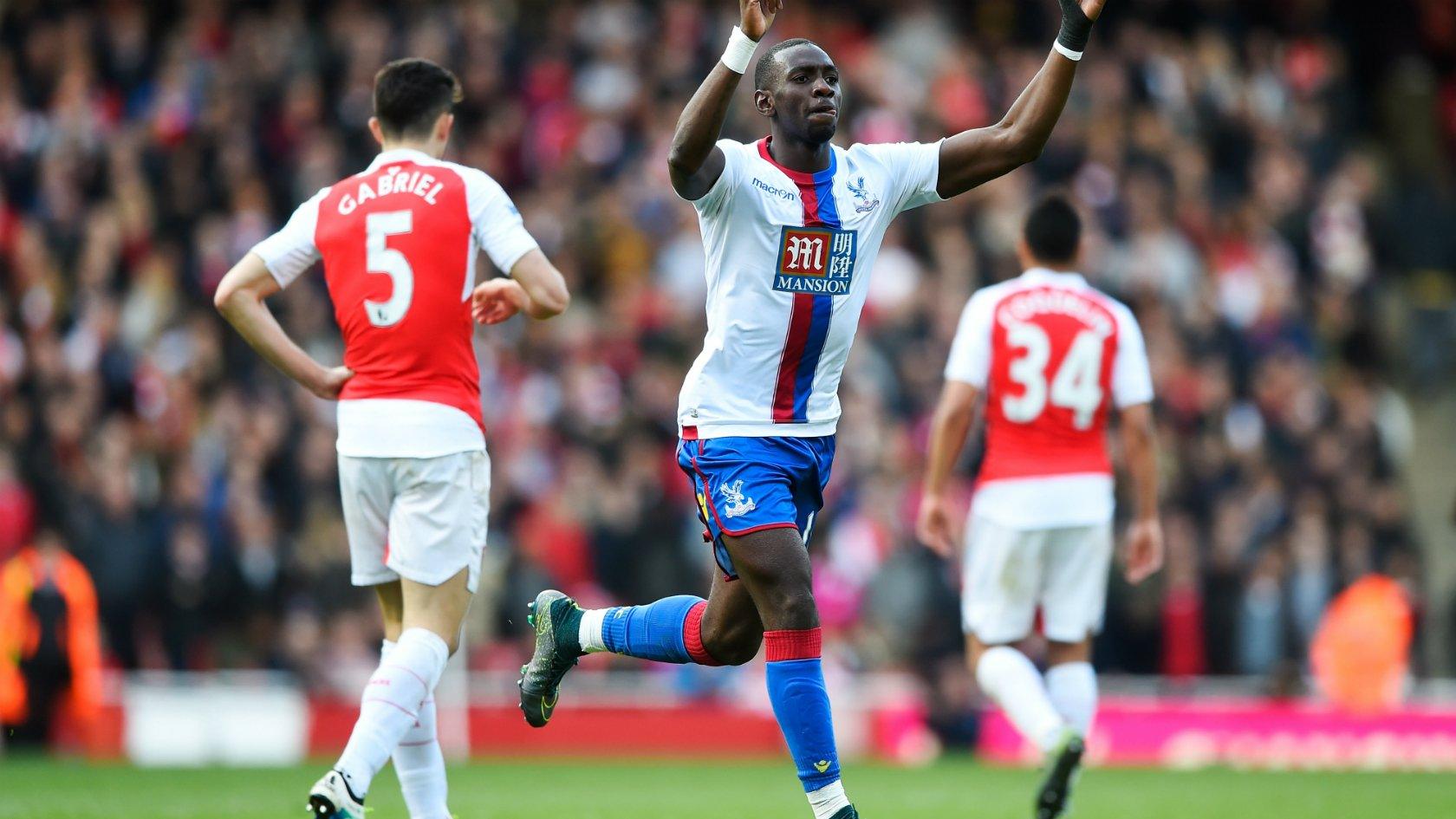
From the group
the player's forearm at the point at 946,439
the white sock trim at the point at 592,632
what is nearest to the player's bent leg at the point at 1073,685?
the player's forearm at the point at 946,439

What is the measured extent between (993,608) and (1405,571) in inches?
373

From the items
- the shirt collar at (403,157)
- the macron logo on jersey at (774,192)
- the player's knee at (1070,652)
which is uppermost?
the shirt collar at (403,157)

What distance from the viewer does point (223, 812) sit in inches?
399

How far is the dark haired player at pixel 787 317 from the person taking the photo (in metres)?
6.64

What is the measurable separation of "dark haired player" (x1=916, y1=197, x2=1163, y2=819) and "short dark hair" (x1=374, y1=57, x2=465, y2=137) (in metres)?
3.14

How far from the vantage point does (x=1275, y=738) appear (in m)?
15.2

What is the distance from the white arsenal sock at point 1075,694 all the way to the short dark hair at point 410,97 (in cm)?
409

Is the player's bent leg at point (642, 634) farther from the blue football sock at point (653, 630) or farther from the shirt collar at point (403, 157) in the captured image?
the shirt collar at point (403, 157)

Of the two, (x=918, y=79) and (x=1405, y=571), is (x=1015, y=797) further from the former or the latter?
(x=918, y=79)

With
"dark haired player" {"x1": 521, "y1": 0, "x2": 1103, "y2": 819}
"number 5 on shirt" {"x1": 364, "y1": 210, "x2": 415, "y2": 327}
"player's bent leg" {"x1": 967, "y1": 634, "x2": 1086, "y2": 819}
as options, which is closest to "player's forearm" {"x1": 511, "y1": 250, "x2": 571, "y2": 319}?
"number 5 on shirt" {"x1": 364, "y1": 210, "x2": 415, "y2": 327}

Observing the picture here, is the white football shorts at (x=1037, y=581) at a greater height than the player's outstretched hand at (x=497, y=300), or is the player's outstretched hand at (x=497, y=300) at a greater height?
the player's outstretched hand at (x=497, y=300)

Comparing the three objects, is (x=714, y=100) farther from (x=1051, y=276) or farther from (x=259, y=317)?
(x=1051, y=276)

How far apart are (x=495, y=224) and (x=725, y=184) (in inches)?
36.2

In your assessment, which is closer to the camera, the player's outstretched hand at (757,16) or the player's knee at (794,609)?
the player's outstretched hand at (757,16)
